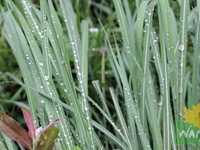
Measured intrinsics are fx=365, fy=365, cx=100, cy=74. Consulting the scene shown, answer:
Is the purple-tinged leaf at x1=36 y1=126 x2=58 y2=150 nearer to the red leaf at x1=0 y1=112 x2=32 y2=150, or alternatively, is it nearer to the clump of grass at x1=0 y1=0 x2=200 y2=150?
the red leaf at x1=0 y1=112 x2=32 y2=150

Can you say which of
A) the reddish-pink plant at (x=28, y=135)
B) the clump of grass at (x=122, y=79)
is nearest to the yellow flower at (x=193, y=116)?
the clump of grass at (x=122, y=79)

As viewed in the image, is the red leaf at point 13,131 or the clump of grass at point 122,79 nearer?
the red leaf at point 13,131

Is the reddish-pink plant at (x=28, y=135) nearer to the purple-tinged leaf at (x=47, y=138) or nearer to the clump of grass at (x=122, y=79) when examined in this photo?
the purple-tinged leaf at (x=47, y=138)

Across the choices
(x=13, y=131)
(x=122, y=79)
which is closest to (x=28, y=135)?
(x=13, y=131)

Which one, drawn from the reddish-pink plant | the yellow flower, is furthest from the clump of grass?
the reddish-pink plant

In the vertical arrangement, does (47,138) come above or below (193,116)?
above

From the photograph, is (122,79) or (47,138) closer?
(47,138)

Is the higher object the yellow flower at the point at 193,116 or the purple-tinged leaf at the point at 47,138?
the purple-tinged leaf at the point at 47,138

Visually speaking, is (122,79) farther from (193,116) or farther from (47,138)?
(47,138)

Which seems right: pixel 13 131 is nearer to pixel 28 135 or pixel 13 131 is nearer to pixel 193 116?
pixel 28 135

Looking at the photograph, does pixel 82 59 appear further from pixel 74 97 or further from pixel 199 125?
pixel 199 125
